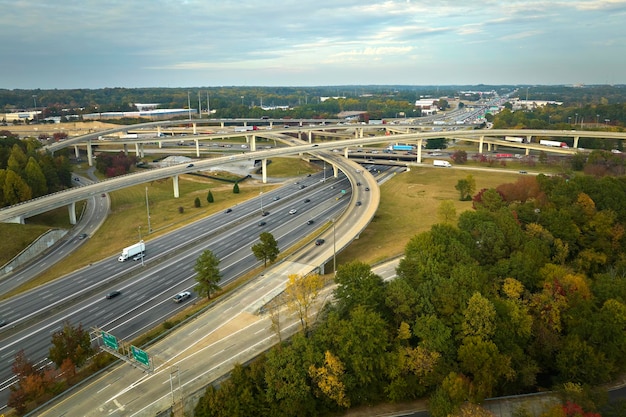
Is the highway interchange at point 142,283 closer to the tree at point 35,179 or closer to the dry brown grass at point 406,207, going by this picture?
the dry brown grass at point 406,207

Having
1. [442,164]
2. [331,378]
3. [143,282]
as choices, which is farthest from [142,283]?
[442,164]

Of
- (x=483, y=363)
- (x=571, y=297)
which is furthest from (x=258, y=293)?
(x=571, y=297)

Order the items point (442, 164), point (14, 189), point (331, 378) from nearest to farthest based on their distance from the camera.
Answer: point (331, 378) → point (14, 189) → point (442, 164)

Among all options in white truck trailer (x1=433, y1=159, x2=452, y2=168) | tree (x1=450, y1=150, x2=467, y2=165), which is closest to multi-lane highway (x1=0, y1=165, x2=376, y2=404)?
white truck trailer (x1=433, y1=159, x2=452, y2=168)

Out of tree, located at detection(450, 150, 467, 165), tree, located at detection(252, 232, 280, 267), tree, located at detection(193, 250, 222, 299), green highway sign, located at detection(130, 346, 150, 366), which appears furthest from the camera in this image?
tree, located at detection(450, 150, 467, 165)

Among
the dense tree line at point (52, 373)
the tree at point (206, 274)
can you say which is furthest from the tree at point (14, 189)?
the dense tree line at point (52, 373)

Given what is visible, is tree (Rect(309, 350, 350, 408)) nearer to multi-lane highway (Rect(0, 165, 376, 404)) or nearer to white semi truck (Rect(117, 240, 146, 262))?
multi-lane highway (Rect(0, 165, 376, 404))

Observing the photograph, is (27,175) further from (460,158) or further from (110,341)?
(460,158)
